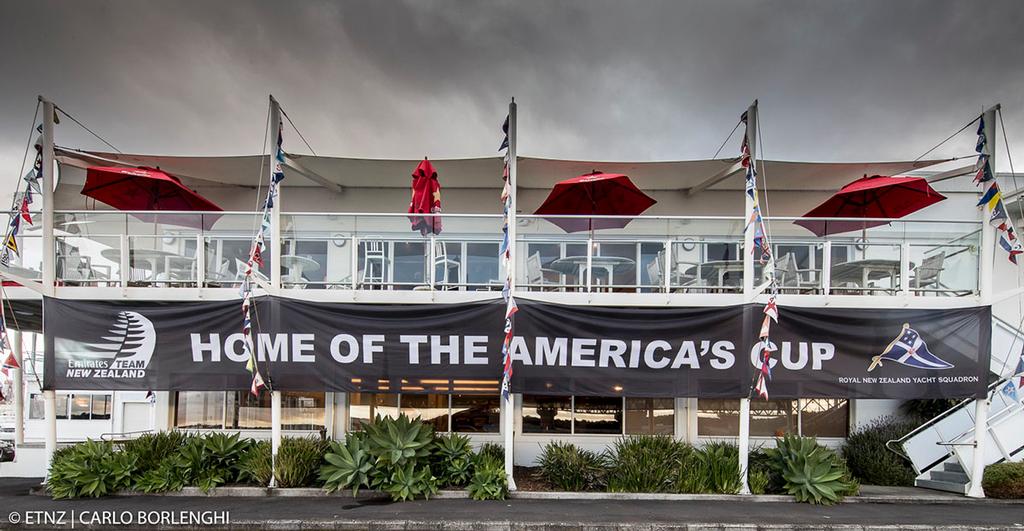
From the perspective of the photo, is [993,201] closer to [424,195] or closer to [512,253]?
[512,253]

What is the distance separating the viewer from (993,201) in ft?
27.9

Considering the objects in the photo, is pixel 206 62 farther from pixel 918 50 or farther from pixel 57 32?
pixel 918 50

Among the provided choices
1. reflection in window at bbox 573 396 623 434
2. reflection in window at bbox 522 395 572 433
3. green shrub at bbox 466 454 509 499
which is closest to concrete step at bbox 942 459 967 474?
reflection in window at bbox 573 396 623 434

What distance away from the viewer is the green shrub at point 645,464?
28.3ft

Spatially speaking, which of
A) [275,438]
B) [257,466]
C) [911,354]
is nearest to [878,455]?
[911,354]

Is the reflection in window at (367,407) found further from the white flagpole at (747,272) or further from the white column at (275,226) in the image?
the white flagpole at (747,272)

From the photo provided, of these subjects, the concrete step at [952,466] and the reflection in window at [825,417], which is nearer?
the concrete step at [952,466]

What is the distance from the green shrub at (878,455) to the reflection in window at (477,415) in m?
7.45

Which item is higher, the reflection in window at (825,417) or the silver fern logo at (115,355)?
the silver fern logo at (115,355)

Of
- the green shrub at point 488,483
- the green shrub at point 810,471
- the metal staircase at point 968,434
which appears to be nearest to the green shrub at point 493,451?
the green shrub at point 488,483

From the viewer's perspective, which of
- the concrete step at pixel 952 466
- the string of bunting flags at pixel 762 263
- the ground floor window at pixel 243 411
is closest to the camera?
the string of bunting flags at pixel 762 263

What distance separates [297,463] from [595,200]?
Result: 23.9ft

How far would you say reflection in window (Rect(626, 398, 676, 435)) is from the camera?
10.8m

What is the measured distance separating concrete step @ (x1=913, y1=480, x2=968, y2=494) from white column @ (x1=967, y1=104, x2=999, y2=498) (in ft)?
0.78
